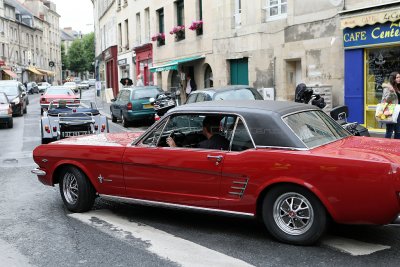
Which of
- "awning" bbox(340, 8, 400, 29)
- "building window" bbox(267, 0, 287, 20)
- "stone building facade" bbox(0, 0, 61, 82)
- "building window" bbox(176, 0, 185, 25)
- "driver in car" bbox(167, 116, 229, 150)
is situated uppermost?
"stone building facade" bbox(0, 0, 61, 82)

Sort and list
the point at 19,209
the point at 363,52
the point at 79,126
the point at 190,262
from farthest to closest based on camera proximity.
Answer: the point at 363,52, the point at 79,126, the point at 19,209, the point at 190,262

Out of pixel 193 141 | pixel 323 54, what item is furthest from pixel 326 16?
pixel 193 141

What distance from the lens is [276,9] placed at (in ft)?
57.2

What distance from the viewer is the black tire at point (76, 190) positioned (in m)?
6.21

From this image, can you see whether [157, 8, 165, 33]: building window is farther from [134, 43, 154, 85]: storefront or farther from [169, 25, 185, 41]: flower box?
[169, 25, 185, 41]: flower box

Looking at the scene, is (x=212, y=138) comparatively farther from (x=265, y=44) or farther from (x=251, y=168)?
(x=265, y=44)

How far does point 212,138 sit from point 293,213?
4.08ft

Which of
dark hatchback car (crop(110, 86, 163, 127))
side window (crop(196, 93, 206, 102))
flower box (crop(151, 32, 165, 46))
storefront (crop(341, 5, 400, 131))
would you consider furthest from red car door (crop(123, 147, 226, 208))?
flower box (crop(151, 32, 165, 46))

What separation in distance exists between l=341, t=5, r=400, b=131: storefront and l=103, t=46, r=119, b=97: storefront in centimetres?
2753

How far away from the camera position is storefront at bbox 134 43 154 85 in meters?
29.7

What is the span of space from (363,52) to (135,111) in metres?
8.21

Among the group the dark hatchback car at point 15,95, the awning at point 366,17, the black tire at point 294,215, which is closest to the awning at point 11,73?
the dark hatchback car at point 15,95

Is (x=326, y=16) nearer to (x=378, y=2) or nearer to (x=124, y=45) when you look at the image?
(x=378, y=2)

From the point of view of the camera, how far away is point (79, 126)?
1266 cm
